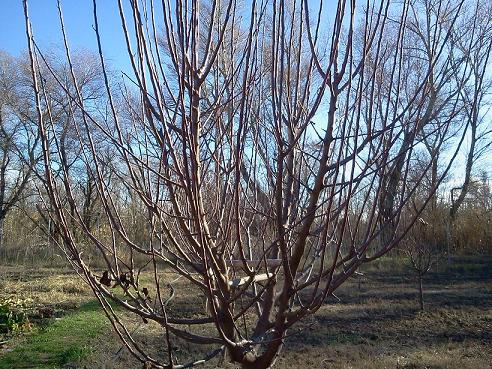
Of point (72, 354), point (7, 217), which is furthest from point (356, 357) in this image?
point (7, 217)

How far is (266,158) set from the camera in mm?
2643

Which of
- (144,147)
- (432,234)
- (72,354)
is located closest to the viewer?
(144,147)

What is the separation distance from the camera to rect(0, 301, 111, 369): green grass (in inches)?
241

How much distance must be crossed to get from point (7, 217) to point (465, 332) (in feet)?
65.9

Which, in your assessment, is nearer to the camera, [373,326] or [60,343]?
[60,343]

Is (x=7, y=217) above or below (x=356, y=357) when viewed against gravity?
above

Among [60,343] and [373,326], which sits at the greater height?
[373,326]

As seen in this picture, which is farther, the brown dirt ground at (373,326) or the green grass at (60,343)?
the brown dirt ground at (373,326)

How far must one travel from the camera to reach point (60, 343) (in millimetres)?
6941

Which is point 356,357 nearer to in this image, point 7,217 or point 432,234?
point 432,234

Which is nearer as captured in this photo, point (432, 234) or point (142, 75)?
point (142, 75)

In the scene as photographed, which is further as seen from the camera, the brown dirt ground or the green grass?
the brown dirt ground

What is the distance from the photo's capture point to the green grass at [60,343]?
6.12 meters

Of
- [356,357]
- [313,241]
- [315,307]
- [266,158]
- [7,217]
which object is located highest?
[7,217]
